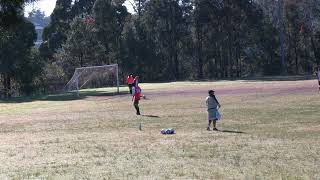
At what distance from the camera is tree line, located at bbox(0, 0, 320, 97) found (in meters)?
86.9

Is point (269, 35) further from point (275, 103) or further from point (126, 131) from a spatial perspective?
point (126, 131)

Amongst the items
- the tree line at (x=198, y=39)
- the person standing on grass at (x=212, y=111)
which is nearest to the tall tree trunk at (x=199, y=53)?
the tree line at (x=198, y=39)

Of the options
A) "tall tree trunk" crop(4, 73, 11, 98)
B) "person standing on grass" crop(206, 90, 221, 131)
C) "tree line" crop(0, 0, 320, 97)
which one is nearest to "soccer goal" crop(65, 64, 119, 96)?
"tall tree trunk" crop(4, 73, 11, 98)

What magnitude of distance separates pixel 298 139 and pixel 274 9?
76.1 m

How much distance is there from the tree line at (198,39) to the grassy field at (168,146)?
189 feet

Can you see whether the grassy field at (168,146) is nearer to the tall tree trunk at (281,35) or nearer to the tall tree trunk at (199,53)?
the tall tree trunk at (281,35)

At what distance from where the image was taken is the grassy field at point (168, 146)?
1331 centimetres

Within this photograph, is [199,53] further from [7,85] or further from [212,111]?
[212,111]

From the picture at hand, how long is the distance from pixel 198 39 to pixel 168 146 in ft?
243

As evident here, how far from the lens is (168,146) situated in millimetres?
17688

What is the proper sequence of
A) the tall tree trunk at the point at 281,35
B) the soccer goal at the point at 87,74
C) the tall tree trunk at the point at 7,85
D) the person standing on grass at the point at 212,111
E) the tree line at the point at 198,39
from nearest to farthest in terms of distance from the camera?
the person standing on grass at the point at 212,111, the soccer goal at the point at 87,74, the tall tree trunk at the point at 7,85, the tall tree trunk at the point at 281,35, the tree line at the point at 198,39

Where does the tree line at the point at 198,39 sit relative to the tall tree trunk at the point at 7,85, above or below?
above

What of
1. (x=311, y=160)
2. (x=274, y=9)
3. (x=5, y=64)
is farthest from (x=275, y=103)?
(x=274, y=9)

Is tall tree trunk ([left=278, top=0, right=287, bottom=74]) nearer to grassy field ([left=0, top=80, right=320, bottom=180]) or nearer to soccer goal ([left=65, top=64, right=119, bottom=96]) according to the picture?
soccer goal ([left=65, top=64, right=119, bottom=96])
